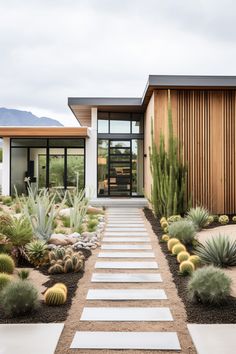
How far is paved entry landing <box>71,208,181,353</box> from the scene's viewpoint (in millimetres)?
3613

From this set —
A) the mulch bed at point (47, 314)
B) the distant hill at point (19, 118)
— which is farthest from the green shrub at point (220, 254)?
the distant hill at point (19, 118)

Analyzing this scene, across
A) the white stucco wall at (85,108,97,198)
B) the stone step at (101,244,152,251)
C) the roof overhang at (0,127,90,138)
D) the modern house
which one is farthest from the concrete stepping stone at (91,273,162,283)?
the white stucco wall at (85,108,97,198)

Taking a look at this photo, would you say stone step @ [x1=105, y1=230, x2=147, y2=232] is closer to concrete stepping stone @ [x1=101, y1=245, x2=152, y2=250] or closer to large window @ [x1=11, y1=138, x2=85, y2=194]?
concrete stepping stone @ [x1=101, y1=245, x2=152, y2=250]

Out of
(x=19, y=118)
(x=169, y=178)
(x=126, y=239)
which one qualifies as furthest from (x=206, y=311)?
(x=19, y=118)

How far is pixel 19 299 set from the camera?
13.9 ft

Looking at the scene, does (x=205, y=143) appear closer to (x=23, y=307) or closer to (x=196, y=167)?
(x=196, y=167)

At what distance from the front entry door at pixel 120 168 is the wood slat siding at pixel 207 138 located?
5.42 metres

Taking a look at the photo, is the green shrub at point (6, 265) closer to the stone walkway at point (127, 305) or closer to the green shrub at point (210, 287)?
the stone walkway at point (127, 305)

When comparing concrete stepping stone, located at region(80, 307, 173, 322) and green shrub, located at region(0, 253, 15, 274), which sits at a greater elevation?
green shrub, located at region(0, 253, 15, 274)

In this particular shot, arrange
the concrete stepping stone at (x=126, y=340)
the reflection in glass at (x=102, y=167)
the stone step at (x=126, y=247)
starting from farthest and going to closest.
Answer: the reflection in glass at (x=102, y=167) < the stone step at (x=126, y=247) < the concrete stepping stone at (x=126, y=340)

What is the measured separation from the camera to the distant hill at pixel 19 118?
558 feet

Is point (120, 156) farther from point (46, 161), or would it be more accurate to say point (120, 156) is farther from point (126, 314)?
point (126, 314)

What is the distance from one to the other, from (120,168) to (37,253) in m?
11.1

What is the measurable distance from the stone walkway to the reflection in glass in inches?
358
